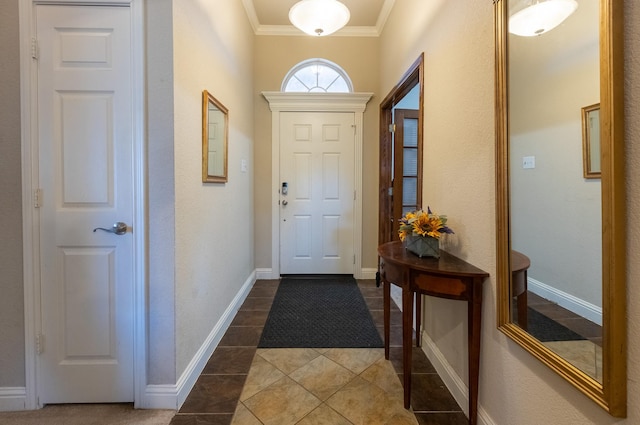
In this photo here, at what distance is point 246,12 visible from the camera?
9.66 feet

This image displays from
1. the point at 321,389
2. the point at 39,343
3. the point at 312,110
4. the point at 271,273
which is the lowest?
the point at 321,389

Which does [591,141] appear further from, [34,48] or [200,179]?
[34,48]

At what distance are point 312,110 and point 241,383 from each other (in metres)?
2.87

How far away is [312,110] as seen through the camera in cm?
341

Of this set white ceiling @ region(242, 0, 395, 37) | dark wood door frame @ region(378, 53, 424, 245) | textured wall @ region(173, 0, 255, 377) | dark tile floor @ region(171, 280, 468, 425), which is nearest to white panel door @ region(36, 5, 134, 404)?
textured wall @ region(173, 0, 255, 377)

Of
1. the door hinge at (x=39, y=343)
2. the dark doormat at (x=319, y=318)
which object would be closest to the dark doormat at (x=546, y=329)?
the dark doormat at (x=319, y=318)

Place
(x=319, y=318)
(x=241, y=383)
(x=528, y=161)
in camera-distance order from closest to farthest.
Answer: (x=528, y=161) → (x=241, y=383) → (x=319, y=318)

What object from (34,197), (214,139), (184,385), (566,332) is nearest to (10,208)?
(34,197)

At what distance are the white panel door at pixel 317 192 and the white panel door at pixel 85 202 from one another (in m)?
2.10

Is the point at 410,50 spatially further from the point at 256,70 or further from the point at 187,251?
the point at 187,251

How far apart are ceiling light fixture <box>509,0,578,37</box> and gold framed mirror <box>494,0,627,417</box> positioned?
0.05 ft

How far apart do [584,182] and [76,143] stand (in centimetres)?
212

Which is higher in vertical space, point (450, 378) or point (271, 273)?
point (271, 273)

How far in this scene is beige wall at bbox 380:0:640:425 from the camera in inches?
27.7
